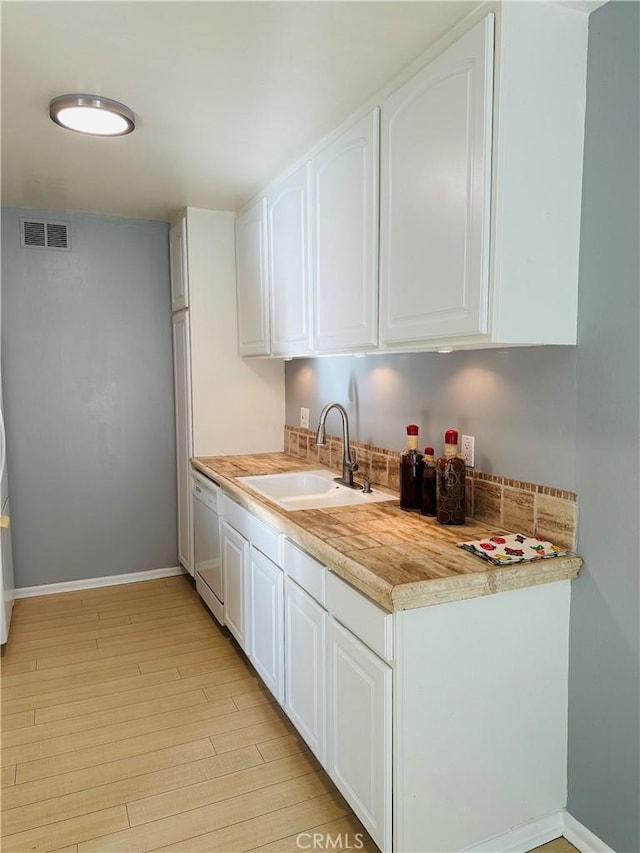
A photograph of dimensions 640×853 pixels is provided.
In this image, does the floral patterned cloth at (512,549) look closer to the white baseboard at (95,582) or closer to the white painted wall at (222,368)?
the white painted wall at (222,368)

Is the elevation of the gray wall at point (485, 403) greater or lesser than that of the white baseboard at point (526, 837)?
greater

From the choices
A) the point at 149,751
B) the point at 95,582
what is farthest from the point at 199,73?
the point at 95,582

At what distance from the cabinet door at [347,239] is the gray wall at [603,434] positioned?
1.89 ft

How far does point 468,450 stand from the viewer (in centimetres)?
213

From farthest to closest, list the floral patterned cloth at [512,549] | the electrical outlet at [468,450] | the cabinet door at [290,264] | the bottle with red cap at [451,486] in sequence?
the cabinet door at [290,264] < the electrical outlet at [468,450] < the bottle with red cap at [451,486] < the floral patterned cloth at [512,549]

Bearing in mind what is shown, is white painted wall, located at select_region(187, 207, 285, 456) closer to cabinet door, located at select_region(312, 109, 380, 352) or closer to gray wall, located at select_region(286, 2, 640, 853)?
cabinet door, located at select_region(312, 109, 380, 352)

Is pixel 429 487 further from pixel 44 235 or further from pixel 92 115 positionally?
pixel 44 235

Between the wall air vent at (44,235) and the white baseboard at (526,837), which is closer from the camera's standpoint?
the white baseboard at (526,837)

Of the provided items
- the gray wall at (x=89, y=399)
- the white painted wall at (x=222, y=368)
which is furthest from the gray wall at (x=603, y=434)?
the gray wall at (x=89, y=399)

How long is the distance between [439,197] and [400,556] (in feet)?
3.39

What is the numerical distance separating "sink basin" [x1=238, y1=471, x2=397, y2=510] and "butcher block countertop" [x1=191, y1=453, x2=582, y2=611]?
0.23 meters

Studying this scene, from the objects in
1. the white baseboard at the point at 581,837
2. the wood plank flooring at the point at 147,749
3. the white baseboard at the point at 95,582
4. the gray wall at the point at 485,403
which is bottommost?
the wood plank flooring at the point at 147,749

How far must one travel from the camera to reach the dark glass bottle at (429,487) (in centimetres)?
215

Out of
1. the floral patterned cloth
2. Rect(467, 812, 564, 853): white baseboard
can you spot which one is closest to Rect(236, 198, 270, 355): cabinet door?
the floral patterned cloth
